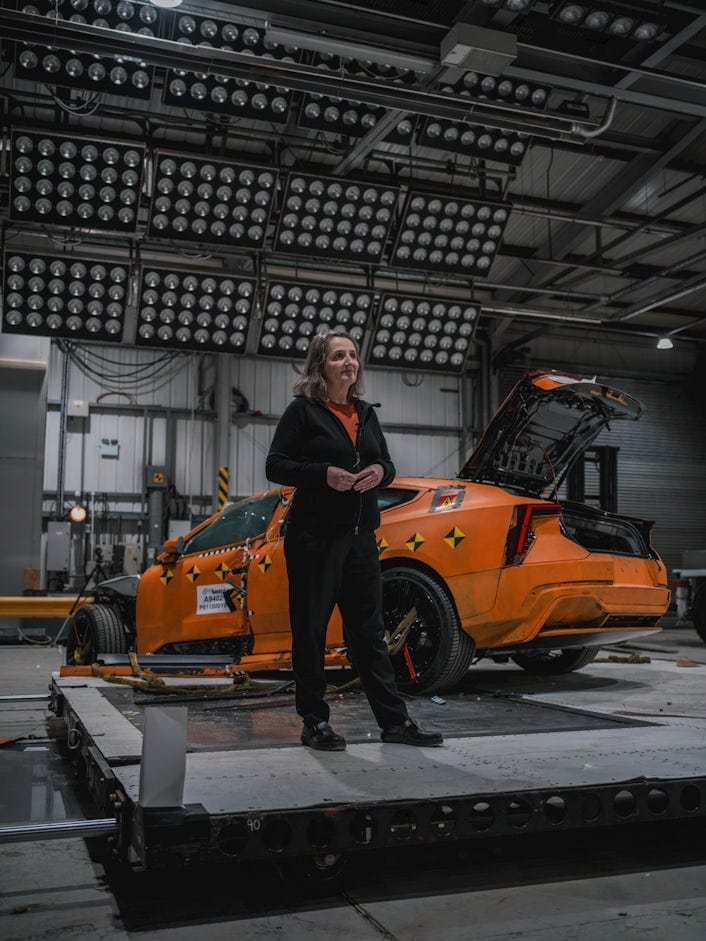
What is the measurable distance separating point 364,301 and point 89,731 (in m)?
9.83

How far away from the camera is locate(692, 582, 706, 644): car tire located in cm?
1227

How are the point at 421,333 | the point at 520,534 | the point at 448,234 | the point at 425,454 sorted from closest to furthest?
the point at 520,534, the point at 448,234, the point at 421,333, the point at 425,454

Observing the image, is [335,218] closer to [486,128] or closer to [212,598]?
[486,128]

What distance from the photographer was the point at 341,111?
10.3 metres

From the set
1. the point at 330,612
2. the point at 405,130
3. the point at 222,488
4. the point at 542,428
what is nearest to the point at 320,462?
the point at 330,612

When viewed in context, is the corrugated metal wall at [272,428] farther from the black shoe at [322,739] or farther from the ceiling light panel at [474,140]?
the black shoe at [322,739]

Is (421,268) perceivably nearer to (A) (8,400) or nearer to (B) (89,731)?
(A) (8,400)

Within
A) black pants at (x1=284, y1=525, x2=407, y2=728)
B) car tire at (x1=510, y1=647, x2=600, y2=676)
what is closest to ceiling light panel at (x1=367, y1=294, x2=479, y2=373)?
car tire at (x1=510, y1=647, x2=600, y2=676)

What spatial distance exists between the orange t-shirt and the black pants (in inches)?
15.9

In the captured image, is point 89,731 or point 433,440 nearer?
point 89,731

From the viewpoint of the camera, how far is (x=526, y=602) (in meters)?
4.94

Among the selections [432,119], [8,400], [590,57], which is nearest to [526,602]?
[590,57]

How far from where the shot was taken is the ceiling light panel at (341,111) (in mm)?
9594

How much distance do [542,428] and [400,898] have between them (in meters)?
3.60
